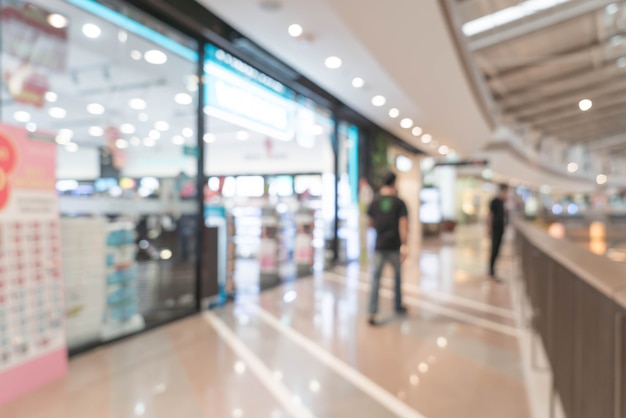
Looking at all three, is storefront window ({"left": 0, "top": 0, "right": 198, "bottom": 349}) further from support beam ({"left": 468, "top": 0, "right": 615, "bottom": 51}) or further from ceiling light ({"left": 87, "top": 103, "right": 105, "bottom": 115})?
support beam ({"left": 468, "top": 0, "right": 615, "bottom": 51})

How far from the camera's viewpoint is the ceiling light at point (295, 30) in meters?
4.18

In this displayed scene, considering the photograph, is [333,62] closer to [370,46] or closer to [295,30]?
[370,46]

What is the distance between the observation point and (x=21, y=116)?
9.64 feet

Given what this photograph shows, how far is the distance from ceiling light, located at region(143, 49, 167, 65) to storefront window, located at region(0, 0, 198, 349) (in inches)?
0.5

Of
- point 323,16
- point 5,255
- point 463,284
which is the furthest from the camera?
point 463,284

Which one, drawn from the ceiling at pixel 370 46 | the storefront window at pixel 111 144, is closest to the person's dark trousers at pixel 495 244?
the ceiling at pixel 370 46

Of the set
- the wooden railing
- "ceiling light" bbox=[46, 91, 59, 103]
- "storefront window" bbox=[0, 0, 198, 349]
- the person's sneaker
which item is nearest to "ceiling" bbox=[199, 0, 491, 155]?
"storefront window" bbox=[0, 0, 198, 349]

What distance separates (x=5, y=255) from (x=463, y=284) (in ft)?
19.2

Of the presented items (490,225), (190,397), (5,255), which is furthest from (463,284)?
(5,255)

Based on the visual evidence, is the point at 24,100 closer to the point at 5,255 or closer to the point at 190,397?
the point at 5,255

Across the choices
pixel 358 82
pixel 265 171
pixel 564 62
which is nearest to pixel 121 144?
pixel 358 82

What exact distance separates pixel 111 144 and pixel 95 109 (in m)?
0.31

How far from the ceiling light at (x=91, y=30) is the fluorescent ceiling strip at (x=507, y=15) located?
371 cm

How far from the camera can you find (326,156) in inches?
325
